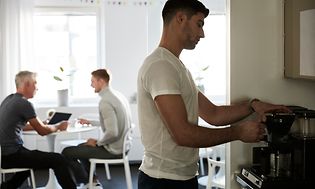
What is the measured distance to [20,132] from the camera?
13.0 feet

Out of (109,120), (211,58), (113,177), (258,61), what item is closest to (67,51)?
(113,177)

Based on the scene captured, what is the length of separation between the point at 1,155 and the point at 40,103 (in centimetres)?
186

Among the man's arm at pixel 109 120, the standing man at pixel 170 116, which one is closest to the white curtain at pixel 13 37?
the man's arm at pixel 109 120

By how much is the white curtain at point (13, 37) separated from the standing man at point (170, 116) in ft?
12.2

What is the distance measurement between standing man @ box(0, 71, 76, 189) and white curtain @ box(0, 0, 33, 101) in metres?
1.42

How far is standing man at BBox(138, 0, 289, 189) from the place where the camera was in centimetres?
180

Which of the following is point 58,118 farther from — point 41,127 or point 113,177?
point 113,177

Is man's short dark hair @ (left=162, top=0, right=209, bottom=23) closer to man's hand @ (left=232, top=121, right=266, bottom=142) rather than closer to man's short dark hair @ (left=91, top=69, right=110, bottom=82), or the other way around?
man's hand @ (left=232, top=121, right=266, bottom=142)

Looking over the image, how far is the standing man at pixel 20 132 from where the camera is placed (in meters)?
3.85

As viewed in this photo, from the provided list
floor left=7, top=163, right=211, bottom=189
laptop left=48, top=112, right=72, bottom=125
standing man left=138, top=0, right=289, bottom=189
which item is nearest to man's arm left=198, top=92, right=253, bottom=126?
standing man left=138, top=0, right=289, bottom=189

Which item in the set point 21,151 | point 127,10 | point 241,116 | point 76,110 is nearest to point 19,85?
point 21,151

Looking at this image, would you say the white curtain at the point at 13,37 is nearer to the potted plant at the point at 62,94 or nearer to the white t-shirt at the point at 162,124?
the potted plant at the point at 62,94

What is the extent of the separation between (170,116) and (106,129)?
2361 millimetres

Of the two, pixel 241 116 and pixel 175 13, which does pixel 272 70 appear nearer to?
pixel 241 116
